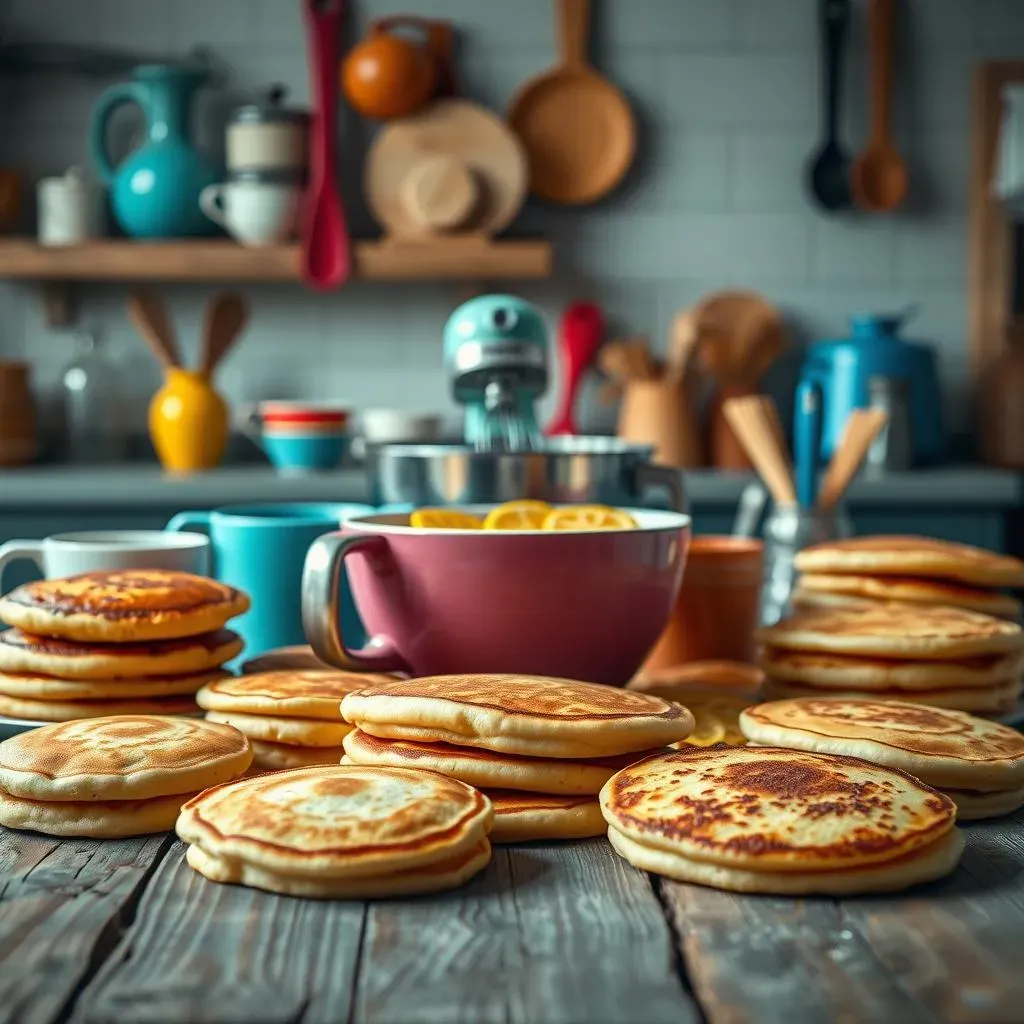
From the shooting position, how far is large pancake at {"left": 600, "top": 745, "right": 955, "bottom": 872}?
61cm

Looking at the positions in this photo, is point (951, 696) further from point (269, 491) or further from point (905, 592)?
point (269, 491)

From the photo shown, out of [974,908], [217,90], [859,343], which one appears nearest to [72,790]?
[974,908]

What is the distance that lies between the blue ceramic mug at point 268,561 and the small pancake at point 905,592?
1.20ft

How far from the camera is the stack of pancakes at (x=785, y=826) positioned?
2.00 ft

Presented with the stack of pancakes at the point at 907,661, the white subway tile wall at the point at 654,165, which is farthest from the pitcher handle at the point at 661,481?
the white subway tile wall at the point at 654,165

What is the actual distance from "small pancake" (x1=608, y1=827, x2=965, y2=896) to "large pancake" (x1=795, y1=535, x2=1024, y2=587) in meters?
0.44

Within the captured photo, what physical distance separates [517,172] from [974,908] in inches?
114

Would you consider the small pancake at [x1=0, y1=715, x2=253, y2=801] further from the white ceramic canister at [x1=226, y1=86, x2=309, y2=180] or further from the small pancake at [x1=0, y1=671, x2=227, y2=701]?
the white ceramic canister at [x1=226, y1=86, x2=309, y2=180]

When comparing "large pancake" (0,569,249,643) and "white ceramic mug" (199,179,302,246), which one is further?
"white ceramic mug" (199,179,302,246)

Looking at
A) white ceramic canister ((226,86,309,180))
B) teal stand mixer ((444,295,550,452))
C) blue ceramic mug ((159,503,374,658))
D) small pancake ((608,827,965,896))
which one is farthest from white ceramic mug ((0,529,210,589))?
white ceramic canister ((226,86,309,180))

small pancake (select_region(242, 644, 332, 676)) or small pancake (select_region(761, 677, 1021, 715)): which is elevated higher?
small pancake (select_region(242, 644, 332, 676))

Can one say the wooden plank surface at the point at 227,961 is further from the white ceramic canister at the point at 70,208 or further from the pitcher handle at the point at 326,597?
the white ceramic canister at the point at 70,208

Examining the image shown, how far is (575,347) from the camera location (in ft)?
11.1

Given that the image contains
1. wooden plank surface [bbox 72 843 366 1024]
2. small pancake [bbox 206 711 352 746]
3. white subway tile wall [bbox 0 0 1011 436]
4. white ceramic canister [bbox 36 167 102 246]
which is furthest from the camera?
white subway tile wall [bbox 0 0 1011 436]
